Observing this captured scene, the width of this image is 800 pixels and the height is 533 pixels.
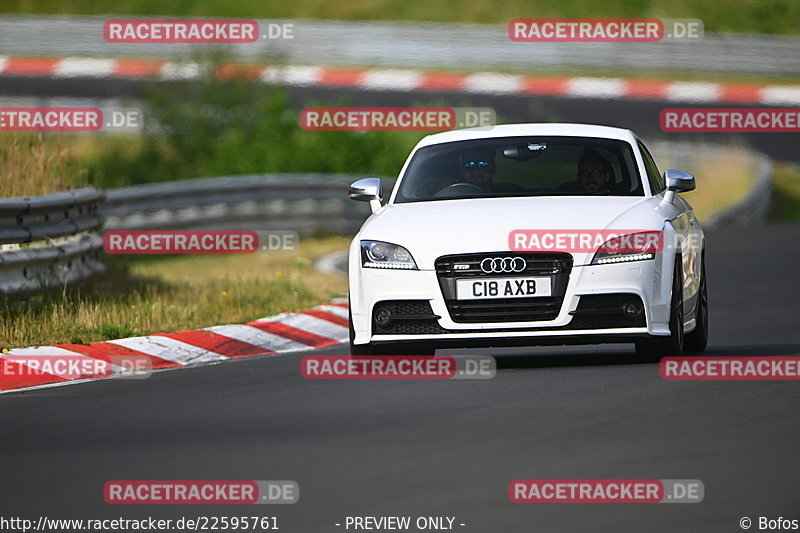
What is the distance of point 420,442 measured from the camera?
24.6 ft

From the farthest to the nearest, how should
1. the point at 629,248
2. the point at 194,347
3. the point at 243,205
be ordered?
the point at 243,205 → the point at 194,347 → the point at 629,248

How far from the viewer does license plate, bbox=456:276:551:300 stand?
9.79 meters

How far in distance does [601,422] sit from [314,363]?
3.42 metres

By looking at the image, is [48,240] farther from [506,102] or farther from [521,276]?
[506,102]

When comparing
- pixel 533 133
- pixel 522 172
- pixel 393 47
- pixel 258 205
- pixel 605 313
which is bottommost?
pixel 258 205

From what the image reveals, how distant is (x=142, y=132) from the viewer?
96.3 ft

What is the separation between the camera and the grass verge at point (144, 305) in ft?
38.5

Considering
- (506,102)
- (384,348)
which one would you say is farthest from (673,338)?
(506,102)

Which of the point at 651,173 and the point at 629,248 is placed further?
the point at 651,173

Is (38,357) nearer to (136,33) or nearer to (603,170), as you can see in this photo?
(603,170)

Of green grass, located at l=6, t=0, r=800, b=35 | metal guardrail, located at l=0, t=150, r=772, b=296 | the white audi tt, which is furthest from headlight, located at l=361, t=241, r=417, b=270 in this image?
green grass, located at l=6, t=0, r=800, b=35

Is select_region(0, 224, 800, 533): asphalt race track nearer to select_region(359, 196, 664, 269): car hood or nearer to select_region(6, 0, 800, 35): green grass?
select_region(359, 196, 664, 269): car hood

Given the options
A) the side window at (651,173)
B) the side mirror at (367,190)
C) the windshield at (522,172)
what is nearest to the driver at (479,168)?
the windshield at (522,172)

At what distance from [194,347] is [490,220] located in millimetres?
2876
